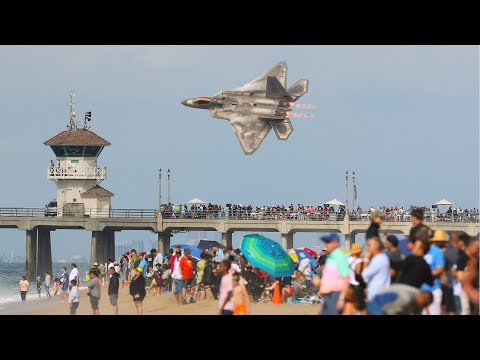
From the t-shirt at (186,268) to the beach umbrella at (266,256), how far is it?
1381mm

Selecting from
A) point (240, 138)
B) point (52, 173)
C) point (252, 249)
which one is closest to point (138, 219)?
point (52, 173)

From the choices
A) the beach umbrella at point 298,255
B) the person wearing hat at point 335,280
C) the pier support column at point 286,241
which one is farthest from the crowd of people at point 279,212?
the person wearing hat at point 335,280

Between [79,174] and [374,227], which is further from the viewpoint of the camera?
[79,174]

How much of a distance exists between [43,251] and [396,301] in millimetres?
57950

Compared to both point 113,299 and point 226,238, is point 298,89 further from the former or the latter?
point 226,238

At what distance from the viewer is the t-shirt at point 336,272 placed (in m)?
17.1

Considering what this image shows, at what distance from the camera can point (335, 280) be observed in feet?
56.5

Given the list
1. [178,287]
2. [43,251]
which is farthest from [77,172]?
[178,287]

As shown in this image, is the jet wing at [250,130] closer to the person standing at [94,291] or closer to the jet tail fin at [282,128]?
the jet tail fin at [282,128]

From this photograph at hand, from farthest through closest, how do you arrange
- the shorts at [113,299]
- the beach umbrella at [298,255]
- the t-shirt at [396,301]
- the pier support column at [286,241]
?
the pier support column at [286,241] < the beach umbrella at [298,255] < the shorts at [113,299] < the t-shirt at [396,301]

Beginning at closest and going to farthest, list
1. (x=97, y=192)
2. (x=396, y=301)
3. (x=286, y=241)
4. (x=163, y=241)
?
(x=396, y=301)
(x=286, y=241)
(x=163, y=241)
(x=97, y=192)
